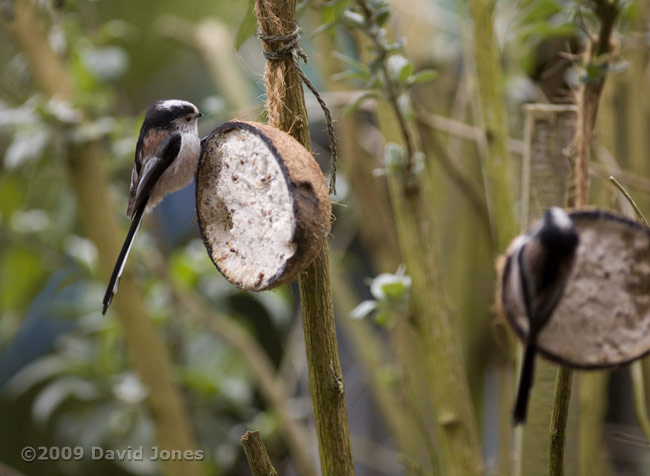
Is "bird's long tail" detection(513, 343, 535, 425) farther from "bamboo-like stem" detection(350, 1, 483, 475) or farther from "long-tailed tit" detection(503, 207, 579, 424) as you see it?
"bamboo-like stem" detection(350, 1, 483, 475)

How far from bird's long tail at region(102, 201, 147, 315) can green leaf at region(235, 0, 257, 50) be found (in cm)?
15

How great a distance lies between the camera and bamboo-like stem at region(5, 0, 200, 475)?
98cm

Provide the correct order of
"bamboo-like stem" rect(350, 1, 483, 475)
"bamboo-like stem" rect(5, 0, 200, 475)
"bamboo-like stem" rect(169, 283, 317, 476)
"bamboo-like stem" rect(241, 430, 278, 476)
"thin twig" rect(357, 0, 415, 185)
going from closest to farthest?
1. "bamboo-like stem" rect(241, 430, 278, 476)
2. "thin twig" rect(357, 0, 415, 185)
3. "bamboo-like stem" rect(350, 1, 483, 475)
4. "bamboo-like stem" rect(5, 0, 200, 475)
5. "bamboo-like stem" rect(169, 283, 317, 476)

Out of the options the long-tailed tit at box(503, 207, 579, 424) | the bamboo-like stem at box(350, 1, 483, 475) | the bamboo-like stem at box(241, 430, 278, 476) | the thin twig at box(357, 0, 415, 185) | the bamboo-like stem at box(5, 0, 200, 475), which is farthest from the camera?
the bamboo-like stem at box(5, 0, 200, 475)

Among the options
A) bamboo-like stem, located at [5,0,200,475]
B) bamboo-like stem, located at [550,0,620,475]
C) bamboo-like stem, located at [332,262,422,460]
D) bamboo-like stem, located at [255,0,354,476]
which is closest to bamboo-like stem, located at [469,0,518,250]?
bamboo-like stem, located at [550,0,620,475]

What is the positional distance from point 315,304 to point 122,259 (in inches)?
5.7

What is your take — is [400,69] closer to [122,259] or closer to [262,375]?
[122,259]

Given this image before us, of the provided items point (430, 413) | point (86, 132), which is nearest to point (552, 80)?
point (430, 413)

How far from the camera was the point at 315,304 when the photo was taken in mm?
472

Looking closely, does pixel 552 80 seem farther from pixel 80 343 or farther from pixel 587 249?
pixel 80 343

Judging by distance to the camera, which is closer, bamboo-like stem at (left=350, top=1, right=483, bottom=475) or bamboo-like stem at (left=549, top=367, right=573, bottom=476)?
bamboo-like stem at (left=549, top=367, right=573, bottom=476)

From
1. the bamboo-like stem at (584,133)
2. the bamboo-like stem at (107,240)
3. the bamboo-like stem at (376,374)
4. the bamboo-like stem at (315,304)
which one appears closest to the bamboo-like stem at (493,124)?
the bamboo-like stem at (584,133)

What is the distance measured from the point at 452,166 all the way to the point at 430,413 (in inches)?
14.9

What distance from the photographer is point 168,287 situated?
46.4 inches
